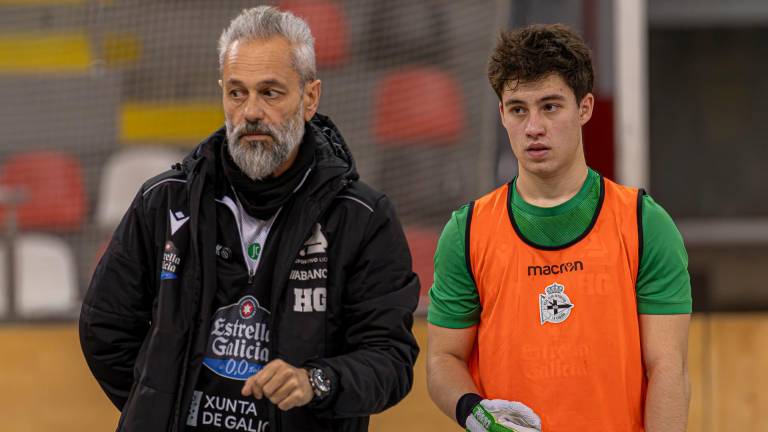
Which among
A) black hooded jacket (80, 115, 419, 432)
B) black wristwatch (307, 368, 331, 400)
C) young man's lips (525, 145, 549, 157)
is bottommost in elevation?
black wristwatch (307, 368, 331, 400)

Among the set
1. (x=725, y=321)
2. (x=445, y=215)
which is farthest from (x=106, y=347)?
(x=445, y=215)

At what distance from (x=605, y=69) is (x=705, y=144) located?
4.92 metres

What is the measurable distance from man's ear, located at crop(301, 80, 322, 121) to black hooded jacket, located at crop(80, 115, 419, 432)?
0.04 m

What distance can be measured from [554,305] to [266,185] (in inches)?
21.6

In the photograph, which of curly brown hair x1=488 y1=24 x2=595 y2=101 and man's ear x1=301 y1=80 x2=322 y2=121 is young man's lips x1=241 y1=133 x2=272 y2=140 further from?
curly brown hair x1=488 y1=24 x2=595 y2=101

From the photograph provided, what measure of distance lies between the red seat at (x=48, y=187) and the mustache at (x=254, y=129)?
2824 mm

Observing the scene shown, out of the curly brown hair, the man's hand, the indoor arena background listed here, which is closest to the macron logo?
the man's hand

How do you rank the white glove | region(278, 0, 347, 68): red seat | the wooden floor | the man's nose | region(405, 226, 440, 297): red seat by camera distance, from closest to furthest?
the white glove → the man's nose → the wooden floor → region(405, 226, 440, 297): red seat → region(278, 0, 347, 68): red seat

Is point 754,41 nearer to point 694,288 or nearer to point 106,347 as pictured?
point 694,288

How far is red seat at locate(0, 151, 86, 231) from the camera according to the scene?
4.82 meters

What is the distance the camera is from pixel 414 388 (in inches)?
149

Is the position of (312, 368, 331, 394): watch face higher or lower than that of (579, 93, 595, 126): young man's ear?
lower

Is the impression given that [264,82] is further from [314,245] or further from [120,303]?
[120,303]

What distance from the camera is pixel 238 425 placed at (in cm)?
207
